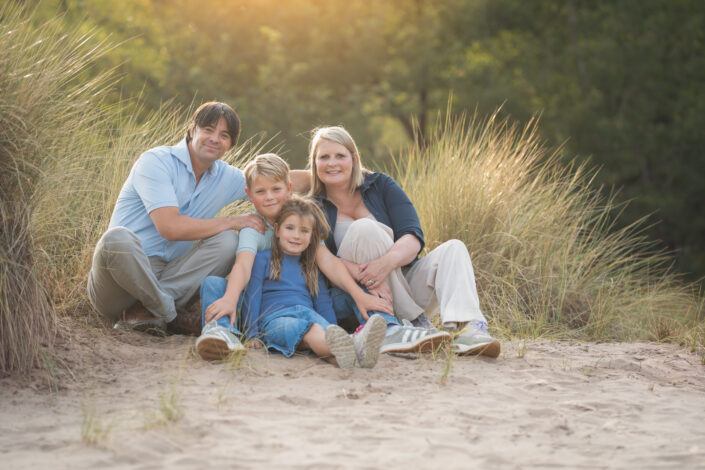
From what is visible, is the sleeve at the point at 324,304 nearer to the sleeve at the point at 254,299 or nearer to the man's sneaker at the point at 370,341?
the sleeve at the point at 254,299

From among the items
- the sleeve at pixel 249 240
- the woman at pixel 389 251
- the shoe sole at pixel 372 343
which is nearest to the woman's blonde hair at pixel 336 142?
the woman at pixel 389 251

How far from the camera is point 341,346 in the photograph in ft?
9.87

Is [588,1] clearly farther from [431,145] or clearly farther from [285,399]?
[285,399]

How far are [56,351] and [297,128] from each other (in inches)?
406

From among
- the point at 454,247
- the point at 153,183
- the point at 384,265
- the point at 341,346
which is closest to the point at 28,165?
the point at 153,183

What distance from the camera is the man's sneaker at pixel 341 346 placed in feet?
9.78

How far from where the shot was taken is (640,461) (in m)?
2.20

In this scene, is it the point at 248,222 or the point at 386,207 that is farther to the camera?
the point at 386,207

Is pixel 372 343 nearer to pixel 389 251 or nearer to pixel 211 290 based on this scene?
pixel 389 251

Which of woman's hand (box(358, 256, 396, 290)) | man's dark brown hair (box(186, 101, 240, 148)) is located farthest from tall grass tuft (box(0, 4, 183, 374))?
woman's hand (box(358, 256, 396, 290))

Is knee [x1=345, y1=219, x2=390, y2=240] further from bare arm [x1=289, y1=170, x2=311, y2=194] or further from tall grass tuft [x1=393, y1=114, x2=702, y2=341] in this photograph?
tall grass tuft [x1=393, y1=114, x2=702, y2=341]

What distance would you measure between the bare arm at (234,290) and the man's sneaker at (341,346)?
51 centimetres

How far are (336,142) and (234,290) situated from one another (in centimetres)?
101

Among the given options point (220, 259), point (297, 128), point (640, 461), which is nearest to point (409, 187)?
point (220, 259)
